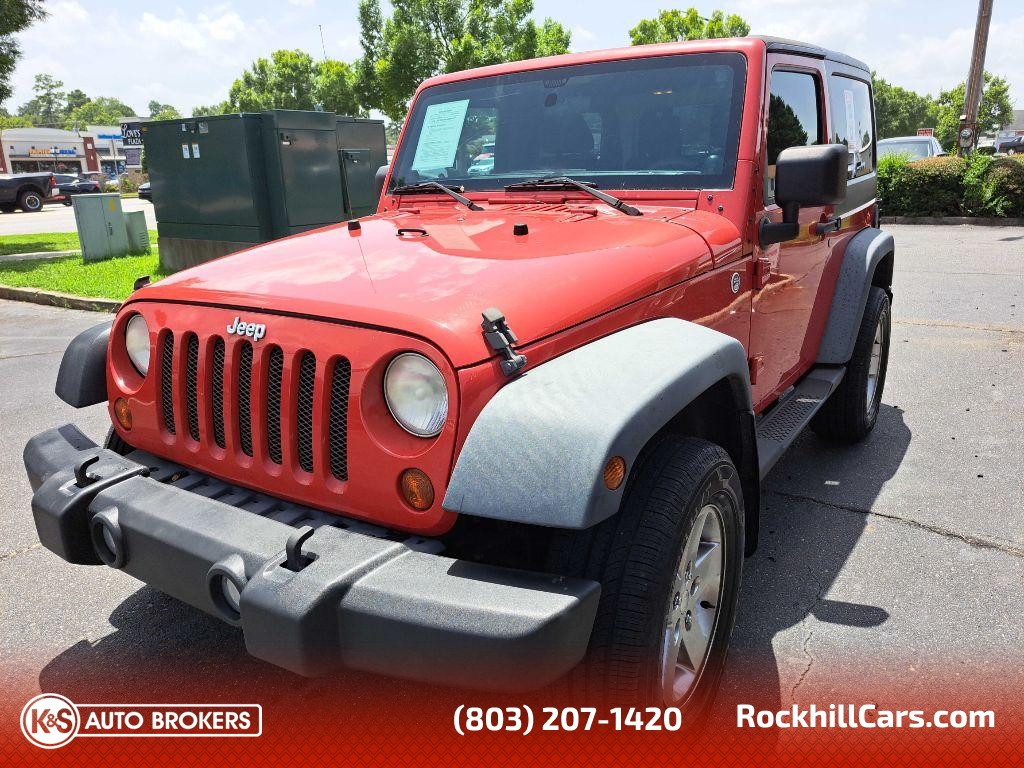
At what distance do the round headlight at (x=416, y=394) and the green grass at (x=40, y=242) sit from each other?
1372 centimetres

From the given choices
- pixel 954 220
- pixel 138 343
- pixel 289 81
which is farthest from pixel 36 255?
pixel 289 81

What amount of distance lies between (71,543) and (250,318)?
0.80 meters

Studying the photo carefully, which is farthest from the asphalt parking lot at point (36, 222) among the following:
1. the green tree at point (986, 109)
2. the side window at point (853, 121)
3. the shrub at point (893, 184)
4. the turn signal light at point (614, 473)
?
the green tree at point (986, 109)

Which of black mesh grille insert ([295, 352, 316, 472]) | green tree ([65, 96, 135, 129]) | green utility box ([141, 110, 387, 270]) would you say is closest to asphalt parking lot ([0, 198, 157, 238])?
green utility box ([141, 110, 387, 270])

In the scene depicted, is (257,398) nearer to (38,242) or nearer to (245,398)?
(245,398)

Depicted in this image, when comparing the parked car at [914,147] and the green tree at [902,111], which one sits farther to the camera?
the green tree at [902,111]

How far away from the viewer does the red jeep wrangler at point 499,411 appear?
1721 millimetres

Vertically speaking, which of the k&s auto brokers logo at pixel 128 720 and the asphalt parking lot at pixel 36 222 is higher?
the asphalt parking lot at pixel 36 222

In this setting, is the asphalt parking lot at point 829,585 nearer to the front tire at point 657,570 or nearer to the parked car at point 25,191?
the front tire at point 657,570

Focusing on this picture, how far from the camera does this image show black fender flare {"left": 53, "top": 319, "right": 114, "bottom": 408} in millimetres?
2748

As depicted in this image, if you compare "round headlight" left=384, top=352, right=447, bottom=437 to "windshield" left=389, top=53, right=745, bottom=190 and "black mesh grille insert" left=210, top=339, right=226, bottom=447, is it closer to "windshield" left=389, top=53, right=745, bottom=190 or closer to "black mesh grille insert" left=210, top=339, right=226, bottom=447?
"black mesh grille insert" left=210, top=339, right=226, bottom=447

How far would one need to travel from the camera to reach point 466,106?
3.68 metres

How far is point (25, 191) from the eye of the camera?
28375 mm

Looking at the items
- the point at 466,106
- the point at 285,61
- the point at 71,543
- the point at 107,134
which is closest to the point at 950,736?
the point at 71,543
